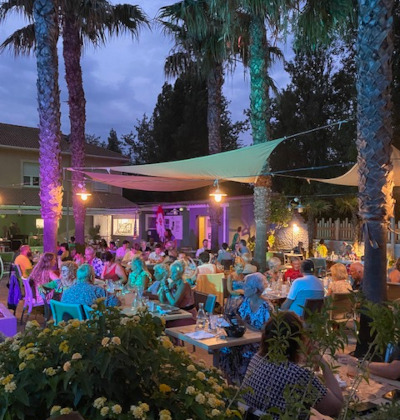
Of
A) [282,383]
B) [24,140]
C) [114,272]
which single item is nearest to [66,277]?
[114,272]

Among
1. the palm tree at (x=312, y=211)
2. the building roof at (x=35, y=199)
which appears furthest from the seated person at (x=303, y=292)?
the building roof at (x=35, y=199)

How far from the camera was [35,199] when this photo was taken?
22109mm

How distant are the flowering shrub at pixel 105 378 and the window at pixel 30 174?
2188cm

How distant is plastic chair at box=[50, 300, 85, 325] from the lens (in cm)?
526

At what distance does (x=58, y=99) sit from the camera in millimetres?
10883

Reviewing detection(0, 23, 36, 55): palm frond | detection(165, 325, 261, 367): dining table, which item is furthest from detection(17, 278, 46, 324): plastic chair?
detection(0, 23, 36, 55): palm frond

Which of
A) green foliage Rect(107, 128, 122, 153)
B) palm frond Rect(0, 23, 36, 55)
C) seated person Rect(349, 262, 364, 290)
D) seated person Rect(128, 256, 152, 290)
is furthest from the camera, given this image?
green foliage Rect(107, 128, 122, 153)

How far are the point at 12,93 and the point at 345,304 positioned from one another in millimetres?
52604

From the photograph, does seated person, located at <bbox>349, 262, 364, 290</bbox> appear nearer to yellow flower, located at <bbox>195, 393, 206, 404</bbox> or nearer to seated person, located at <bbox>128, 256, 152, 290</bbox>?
seated person, located at <bbox>128, 256, 152, 290</bbox>

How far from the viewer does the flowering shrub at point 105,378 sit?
5.72 ft

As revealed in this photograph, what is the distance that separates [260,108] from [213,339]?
24.2 ft

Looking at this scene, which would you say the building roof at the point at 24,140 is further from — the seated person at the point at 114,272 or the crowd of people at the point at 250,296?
the seated person at the point at 114,272

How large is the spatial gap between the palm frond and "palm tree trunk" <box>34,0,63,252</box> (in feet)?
13.3

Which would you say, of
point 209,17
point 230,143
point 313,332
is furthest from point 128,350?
point 230,143
